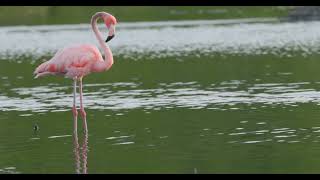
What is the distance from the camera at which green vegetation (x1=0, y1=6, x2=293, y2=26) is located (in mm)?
69438

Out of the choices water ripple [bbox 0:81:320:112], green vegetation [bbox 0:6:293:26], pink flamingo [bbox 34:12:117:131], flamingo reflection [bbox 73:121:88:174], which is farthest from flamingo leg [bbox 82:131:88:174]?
green vegetation [bbox 0:6:293:26]

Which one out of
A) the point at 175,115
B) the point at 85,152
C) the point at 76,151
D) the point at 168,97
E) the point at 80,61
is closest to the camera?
the point at 85,152

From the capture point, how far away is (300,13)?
61625 mm

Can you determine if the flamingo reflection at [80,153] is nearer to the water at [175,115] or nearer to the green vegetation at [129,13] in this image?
the water at [175,115]

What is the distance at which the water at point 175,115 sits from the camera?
13781 millimetres

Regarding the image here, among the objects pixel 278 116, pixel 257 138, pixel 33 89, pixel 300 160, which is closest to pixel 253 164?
pixel 300 160

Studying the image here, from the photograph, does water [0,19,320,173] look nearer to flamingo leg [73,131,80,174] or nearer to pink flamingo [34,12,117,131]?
flamingo leg [73,131,80,174]

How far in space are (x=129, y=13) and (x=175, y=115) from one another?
184ft

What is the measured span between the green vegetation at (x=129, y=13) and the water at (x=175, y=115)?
30.1m

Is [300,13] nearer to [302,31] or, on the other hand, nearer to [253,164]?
[302,31]

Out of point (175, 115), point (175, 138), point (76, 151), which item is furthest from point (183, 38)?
point (76, 151)

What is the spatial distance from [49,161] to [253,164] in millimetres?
3027

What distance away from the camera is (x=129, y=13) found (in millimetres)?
74250

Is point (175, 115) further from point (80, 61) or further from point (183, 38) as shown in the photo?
point (183, 38)
